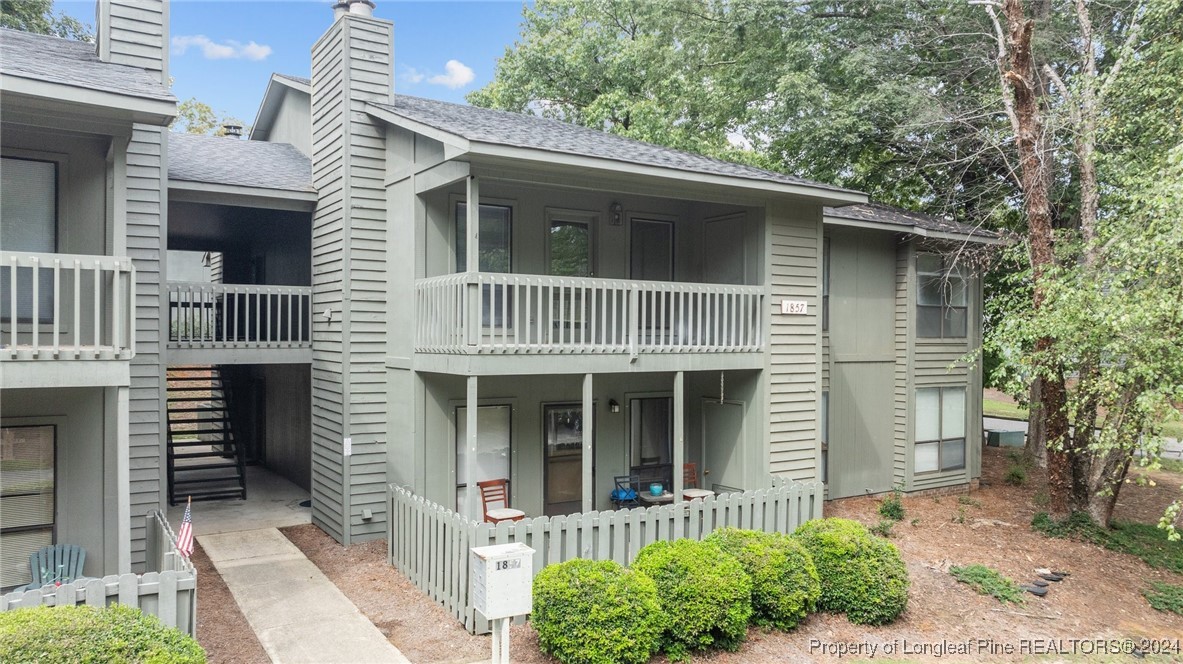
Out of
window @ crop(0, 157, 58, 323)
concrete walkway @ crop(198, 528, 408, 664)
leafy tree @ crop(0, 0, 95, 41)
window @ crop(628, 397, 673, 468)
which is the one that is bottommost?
concrete walkway @ crop(198, 528, 408, 664)

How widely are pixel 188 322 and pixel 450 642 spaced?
757 centimetres

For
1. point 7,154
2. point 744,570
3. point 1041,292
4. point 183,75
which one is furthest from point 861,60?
point 183,75

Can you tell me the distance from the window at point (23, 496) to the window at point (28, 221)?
4.24 ft

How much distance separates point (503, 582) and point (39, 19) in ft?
77.4

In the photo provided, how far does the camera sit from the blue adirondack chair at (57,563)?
7.56 m

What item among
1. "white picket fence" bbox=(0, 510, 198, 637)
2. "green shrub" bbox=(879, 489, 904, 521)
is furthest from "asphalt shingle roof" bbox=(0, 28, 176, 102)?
"green shrub" bbox=(879, 489, 904, 521)

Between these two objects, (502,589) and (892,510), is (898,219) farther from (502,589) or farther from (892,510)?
(502,589)

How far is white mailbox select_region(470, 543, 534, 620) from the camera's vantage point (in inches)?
248

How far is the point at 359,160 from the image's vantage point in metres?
10.7

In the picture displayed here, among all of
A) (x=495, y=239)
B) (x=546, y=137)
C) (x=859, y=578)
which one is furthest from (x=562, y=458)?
(x=859, y=578)

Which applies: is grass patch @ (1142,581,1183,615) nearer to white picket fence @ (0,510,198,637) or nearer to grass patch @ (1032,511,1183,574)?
grass patch @ (1032,511,1183,574)

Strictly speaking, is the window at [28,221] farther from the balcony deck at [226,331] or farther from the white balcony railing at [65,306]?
the balcony deck at [226,331]

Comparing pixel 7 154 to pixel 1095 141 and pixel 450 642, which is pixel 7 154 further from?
pixel 1095 141

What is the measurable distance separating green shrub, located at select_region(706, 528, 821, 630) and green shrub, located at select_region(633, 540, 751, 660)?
24cm
